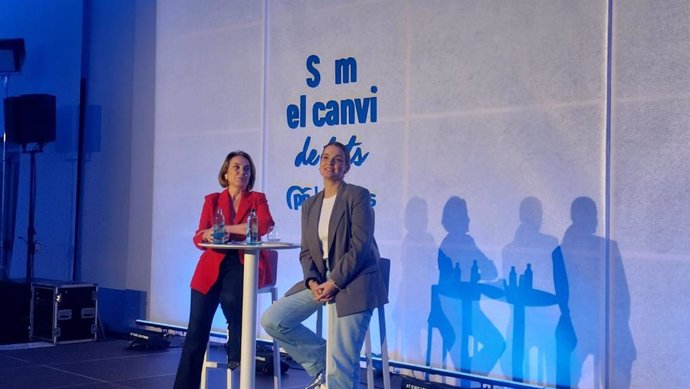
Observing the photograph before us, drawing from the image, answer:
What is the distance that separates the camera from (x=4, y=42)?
8.30 m

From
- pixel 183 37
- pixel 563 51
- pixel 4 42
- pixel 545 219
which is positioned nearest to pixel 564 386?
pixel 545 219

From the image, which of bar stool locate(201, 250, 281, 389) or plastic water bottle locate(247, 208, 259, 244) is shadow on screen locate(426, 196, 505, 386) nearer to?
bar stool locate(201, 250, 281, 389)

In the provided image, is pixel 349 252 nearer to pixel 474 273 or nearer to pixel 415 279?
pixel 474 273

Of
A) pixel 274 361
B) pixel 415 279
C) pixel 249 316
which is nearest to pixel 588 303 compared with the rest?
pixel 415 279

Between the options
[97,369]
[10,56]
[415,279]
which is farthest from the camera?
[10,56]

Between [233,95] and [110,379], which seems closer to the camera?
[110,379]

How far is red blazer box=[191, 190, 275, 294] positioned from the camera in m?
4.68

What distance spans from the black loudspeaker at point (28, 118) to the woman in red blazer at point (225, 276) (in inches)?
153

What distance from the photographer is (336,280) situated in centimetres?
432

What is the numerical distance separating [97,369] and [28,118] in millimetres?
2945

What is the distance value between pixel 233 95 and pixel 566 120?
10.8 ft

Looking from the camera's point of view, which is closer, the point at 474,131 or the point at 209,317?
the point at 209,317

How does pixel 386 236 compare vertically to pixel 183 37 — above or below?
below

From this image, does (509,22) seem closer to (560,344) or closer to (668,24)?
(668,24)
